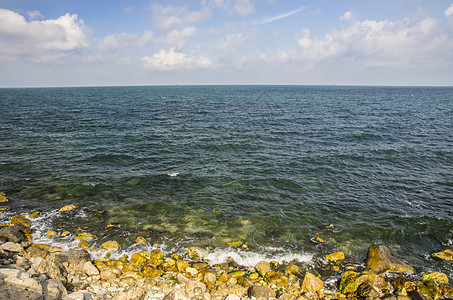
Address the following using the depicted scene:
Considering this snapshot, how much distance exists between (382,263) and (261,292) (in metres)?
6.95

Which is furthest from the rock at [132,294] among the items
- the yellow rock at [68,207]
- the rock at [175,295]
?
the yellow rock at [68,207]

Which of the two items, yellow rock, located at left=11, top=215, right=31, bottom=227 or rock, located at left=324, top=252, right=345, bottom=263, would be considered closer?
rock, located at left=324, top=252, right=345, bottom=263

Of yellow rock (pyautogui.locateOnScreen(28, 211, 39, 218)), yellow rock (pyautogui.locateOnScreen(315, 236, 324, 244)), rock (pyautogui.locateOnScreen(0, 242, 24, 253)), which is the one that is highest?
rock (pyautogui.locateOnScreen(0, 242, 24, 253))

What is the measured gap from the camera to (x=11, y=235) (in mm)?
13477

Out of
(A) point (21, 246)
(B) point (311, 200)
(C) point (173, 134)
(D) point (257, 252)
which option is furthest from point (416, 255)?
(C) point (173, 134)

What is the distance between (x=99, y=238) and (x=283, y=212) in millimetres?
12633

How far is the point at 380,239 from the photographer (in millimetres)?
15648

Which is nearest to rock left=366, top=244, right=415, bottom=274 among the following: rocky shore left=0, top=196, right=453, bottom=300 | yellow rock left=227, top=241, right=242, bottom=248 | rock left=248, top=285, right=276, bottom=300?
rocky shore left=0, top=196, right=453, bottom=300

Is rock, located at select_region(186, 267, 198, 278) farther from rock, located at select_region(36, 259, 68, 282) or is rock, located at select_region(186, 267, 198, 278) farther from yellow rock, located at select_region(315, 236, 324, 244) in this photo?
yellow rock, located at select_region(315, 236, 324, 244)

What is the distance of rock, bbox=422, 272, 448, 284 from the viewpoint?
1184 centimetres

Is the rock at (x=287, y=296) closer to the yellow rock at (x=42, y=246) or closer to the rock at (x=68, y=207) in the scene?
the yellow rock at (x=42, y=246)

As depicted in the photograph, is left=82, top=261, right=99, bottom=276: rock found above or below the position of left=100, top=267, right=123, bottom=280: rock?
above

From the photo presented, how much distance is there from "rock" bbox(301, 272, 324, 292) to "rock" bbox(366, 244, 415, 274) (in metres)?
3.51

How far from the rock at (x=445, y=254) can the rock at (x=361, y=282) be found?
205 inches
